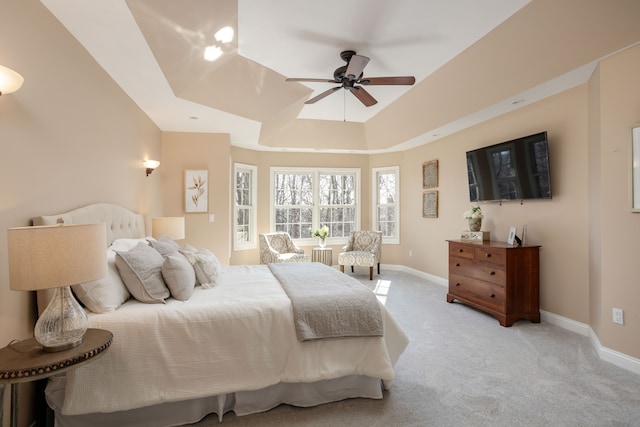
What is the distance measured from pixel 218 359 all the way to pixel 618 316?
124 inches

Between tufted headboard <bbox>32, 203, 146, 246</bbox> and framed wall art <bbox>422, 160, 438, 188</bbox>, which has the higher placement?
framed wall art <bbox>422, 160, 438, 188</bbox>

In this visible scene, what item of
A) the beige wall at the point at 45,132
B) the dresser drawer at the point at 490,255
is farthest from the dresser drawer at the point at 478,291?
the beige wall at the point at 45,132

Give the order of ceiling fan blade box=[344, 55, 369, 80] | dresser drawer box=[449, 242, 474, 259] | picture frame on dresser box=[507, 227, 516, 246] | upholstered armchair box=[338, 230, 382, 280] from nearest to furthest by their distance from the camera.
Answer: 1. ceiling fan blade box=[344, 55, 369, 80]
2. picture frame on dresser box=[507, 227, 516, 246]
3. dresser drawer box=[449, 242, 474, 259]
4. upholstered armchair box=[338, 230, 382, 280]

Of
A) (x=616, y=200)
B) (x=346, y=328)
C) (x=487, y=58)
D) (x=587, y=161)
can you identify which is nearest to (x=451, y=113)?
(x=487, y=58)

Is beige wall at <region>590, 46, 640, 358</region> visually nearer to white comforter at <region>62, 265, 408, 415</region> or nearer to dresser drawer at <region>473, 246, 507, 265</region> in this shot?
dresser drawer at <region>473, 246, 507, 265</region>

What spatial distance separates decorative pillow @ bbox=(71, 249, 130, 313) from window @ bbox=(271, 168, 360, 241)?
4578 mm

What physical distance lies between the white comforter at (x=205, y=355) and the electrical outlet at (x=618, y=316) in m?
1.97

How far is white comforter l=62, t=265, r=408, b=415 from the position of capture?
1823 mm

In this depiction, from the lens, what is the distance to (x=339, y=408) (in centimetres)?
214

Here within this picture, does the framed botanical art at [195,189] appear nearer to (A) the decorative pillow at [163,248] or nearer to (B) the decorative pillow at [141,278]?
(A) the decorative pillow at [163,248]

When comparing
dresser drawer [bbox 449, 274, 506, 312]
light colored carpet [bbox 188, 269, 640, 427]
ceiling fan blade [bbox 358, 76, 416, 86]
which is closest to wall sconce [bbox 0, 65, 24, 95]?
light colored carpet [bbox 188, 269, 640, 427]

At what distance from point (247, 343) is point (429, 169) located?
4.85 meters

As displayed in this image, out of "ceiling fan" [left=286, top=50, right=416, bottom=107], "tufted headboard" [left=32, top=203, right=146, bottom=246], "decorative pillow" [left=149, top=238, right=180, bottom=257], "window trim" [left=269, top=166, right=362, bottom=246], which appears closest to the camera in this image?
"tufted headboard" [left=32, top=203, right=146, bottom=246]

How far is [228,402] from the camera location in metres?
2.10
